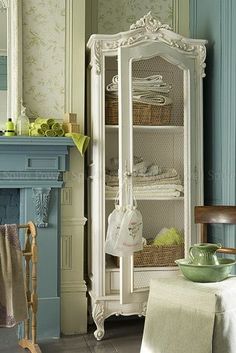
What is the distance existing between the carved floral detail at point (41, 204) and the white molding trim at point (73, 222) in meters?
0.18

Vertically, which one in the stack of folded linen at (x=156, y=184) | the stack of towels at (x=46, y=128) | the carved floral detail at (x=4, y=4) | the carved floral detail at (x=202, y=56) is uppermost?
the carved floral detail at (x=4, y=4)

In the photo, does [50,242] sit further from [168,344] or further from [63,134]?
[168,344]

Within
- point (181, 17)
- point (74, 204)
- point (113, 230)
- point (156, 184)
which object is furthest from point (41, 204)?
point (181, 17)

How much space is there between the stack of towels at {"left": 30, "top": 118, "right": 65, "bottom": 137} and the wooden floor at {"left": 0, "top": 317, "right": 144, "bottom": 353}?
53.8 inches

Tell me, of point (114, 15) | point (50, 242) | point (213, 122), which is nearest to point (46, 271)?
point (50, 242)

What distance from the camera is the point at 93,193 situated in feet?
11.6

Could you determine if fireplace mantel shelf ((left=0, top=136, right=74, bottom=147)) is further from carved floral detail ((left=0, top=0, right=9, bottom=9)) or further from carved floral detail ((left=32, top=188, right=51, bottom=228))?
carved floral detail ((left=0, top=0, right=9, bottom=9))

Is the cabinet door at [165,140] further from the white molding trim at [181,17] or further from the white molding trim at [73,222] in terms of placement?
the white molding trim at [181,17]

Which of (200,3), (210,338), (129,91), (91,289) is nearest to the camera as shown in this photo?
(210,338)

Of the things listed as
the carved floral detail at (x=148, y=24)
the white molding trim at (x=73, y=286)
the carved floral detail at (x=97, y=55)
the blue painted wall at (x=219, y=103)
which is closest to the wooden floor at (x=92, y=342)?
the white molding trim at (x=73, y=286)

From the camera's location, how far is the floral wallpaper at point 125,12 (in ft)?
12.9

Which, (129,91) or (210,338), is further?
Answer: (129,91)

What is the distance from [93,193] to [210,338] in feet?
4.85

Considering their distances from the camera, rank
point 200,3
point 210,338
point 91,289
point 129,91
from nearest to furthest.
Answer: point 210,338, point 129,91, point 91,289, point 200,3
